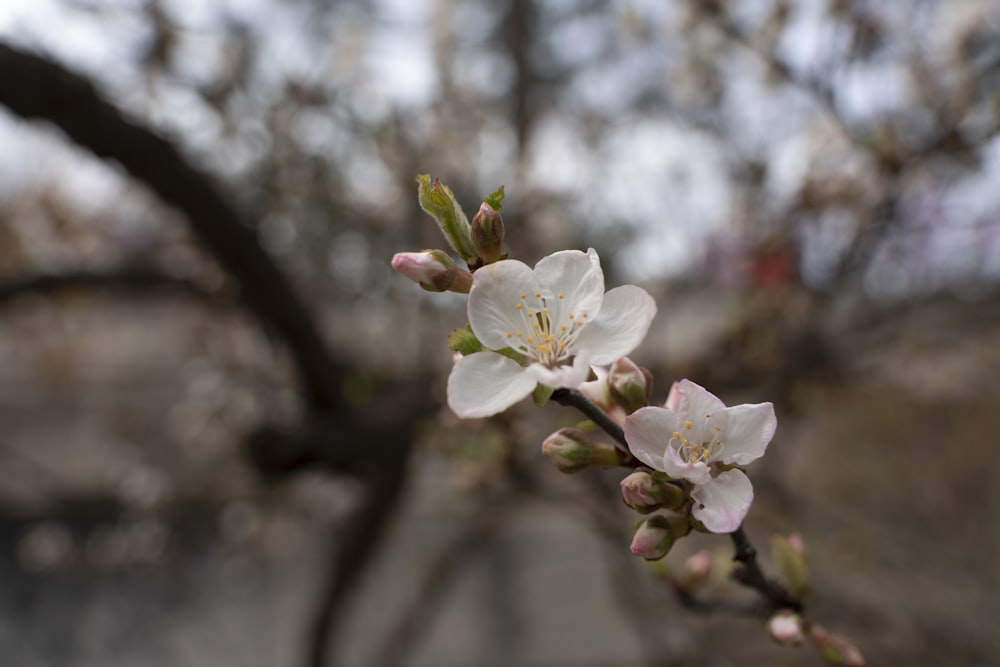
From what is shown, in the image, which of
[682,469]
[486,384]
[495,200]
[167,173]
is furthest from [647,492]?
[167,173]

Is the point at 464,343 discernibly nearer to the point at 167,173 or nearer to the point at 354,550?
the point at 167,173

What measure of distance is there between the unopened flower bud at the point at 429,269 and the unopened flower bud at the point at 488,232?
0.03m

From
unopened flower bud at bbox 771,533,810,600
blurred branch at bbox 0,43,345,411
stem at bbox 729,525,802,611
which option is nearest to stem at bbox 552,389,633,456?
stem at bbox 729,525,802,611

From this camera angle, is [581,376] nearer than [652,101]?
Yes

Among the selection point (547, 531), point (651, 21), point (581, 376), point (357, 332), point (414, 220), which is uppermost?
point (651, 21)

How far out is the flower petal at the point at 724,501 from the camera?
467 millimetres

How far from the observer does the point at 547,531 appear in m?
4.59

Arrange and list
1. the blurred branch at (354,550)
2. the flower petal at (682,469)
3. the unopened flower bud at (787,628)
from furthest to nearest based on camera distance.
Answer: the blurred branch at (354,550) < the unopened flower bud at (787,628) < the flower petal at (682,469)

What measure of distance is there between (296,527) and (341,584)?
1167 millimetres

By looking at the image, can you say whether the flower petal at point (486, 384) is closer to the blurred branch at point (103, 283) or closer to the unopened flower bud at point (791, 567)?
the unopened flower bud at point (791, 567)

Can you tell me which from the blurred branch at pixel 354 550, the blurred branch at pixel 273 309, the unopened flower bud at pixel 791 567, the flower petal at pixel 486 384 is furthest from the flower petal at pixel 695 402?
the blurred branch at pixel 354 550

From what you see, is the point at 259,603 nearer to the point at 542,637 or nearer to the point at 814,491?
the point at 542,637

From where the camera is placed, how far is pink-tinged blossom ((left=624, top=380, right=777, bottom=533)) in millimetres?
472

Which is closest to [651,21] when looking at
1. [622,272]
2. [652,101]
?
[652,101]
